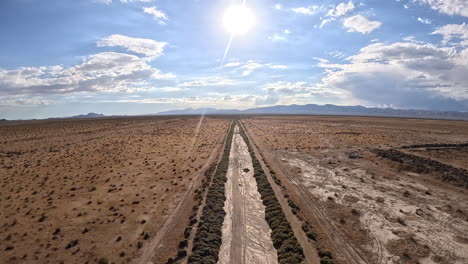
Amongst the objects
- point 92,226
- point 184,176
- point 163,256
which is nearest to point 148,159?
point 184,176

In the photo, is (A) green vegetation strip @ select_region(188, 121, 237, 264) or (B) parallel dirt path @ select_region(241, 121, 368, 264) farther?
(B) parallel dirt path @ select_region(241, 121, 368, 264)

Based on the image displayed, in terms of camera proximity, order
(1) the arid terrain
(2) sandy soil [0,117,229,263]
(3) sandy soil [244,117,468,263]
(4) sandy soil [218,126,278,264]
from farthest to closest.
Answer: (2) sandy soil [0,117,229,263]
(3) sandy soil [244,117,468,263]
(1) the arid terrain
(4) sandy soil [218,126,278,264]

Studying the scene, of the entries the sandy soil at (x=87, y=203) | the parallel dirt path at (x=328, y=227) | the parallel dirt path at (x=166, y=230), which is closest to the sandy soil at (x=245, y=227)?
the parallel dirt path at (x=166, y=230)

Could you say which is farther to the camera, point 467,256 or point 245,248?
point 245,248

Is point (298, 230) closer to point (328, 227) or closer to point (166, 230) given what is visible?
point (328, 227)

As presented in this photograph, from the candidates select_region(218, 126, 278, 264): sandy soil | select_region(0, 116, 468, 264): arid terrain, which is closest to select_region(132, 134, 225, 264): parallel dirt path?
select_region(0, 116, 468, 264): arid terrain

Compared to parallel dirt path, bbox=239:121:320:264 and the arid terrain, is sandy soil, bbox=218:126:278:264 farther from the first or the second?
parallel dirt path, bbox=239:121:320:264

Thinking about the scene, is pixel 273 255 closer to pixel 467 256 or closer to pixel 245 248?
pixel 245 248
